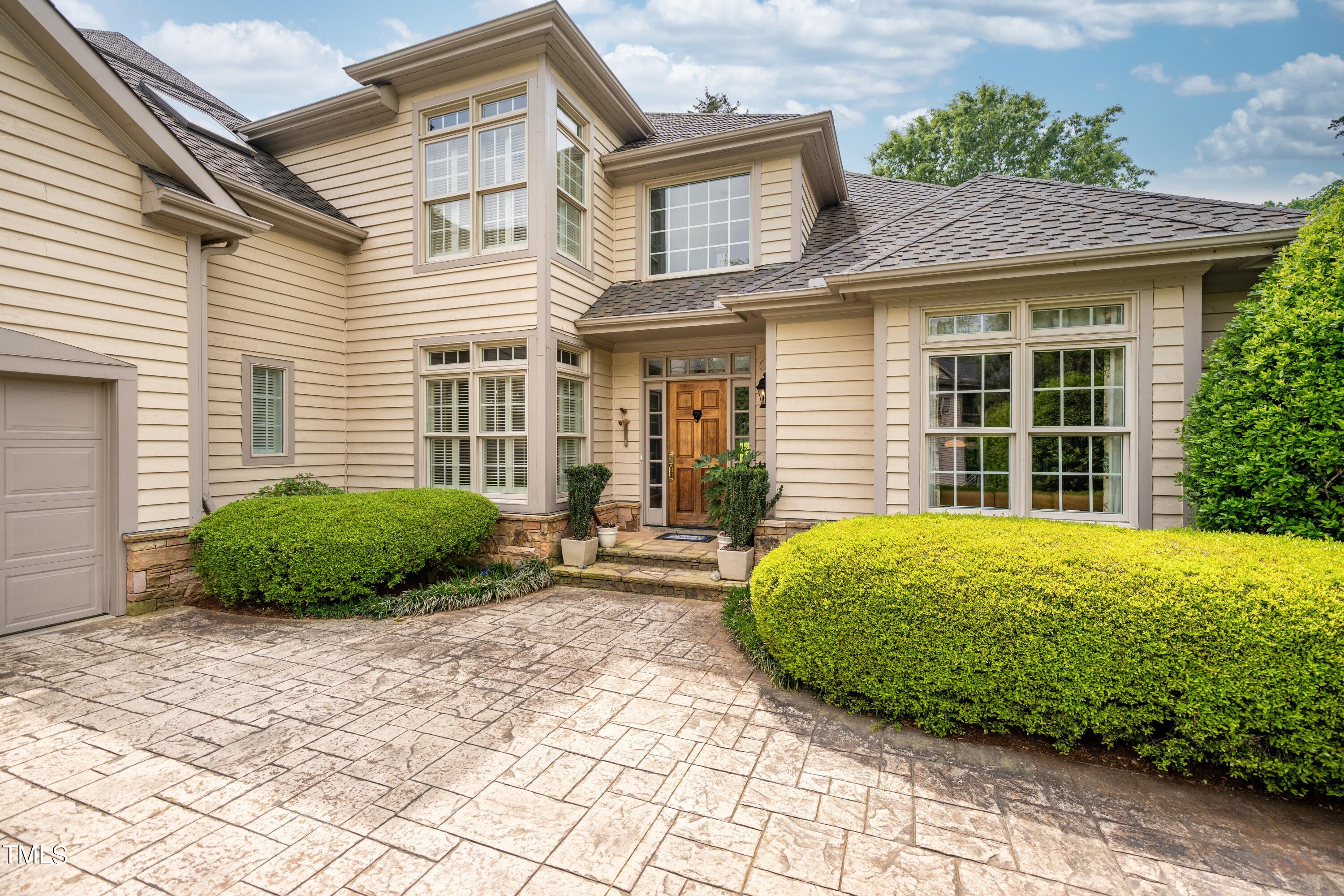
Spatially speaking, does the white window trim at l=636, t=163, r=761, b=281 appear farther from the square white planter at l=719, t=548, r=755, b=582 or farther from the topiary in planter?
the square white planter at l=719, t=548, r=755, b=582

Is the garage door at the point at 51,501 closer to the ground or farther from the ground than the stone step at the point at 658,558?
farther from the ground

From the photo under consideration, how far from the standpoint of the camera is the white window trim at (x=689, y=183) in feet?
23.4

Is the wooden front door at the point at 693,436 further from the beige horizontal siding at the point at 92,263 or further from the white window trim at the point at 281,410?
the beige horizontal siding at the point at 92,263

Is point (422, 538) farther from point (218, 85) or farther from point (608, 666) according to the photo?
point (218, 85)

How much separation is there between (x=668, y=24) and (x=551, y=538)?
15.1m

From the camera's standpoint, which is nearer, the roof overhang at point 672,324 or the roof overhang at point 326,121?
the roof overhang at point 672,324

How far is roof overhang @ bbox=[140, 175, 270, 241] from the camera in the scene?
4.85 m

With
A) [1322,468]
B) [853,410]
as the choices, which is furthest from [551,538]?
[1322,468]

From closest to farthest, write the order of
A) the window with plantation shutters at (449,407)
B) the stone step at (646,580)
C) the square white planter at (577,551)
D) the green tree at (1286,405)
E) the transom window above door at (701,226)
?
the green tree at (1286,405) < the stone step at (646,580) < the square white planter at (577,551) < the window with plantation shutters at (449,407) < the transom window above door at (701,226)

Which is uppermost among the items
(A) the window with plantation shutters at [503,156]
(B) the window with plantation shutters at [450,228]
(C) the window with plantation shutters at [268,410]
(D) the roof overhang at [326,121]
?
(D) the roof overhang at [326,121]

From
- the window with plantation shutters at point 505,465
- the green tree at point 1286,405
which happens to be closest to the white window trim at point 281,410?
the window with plantation shutters at point 505,465

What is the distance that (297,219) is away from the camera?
21.2 ft

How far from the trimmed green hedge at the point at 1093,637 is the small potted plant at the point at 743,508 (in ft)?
7.13

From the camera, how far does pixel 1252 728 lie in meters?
2.38
